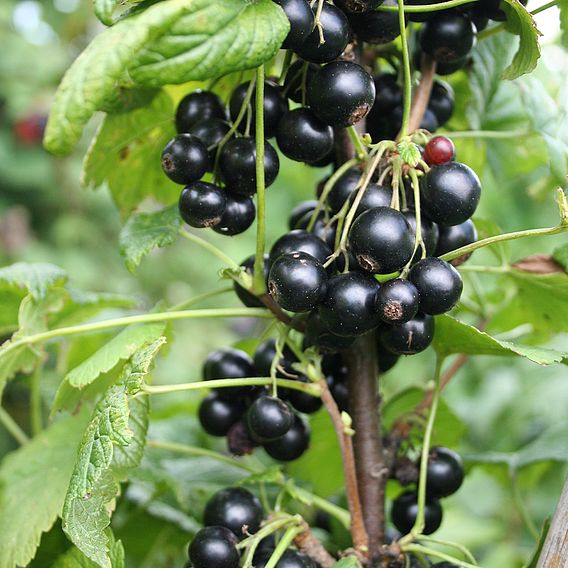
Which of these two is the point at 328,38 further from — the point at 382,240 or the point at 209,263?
the point at 209,263

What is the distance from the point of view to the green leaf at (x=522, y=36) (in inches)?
33.4

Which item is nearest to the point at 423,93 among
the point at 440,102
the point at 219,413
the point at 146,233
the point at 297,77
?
the point at 440,102

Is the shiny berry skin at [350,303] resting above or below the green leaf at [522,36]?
below

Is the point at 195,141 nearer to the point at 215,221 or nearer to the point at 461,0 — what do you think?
the point at 215,221

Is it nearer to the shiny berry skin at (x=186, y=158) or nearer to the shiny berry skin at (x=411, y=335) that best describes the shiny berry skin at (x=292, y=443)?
the shiny berry skin at (x=411, y=335)

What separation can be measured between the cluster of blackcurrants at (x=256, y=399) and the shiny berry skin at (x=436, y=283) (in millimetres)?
218

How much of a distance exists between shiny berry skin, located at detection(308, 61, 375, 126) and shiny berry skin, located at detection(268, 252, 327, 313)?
0.52ft

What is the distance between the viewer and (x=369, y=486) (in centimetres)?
98

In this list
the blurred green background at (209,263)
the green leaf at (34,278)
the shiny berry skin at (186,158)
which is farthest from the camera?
the blurred green background at (209,263)

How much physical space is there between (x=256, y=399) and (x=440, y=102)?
482 millimetres

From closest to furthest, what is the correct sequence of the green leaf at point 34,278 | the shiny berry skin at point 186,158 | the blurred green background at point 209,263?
1. the shiny berry skin at point 186,158
2. the green leaf at point 34,278
3. the blurred green background at point 209,263

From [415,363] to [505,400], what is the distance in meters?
0.42

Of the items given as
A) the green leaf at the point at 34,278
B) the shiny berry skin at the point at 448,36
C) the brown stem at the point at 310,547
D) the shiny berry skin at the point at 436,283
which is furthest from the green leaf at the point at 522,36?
the green leaf at the point at 34,278

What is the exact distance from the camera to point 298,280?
31.4 inches
